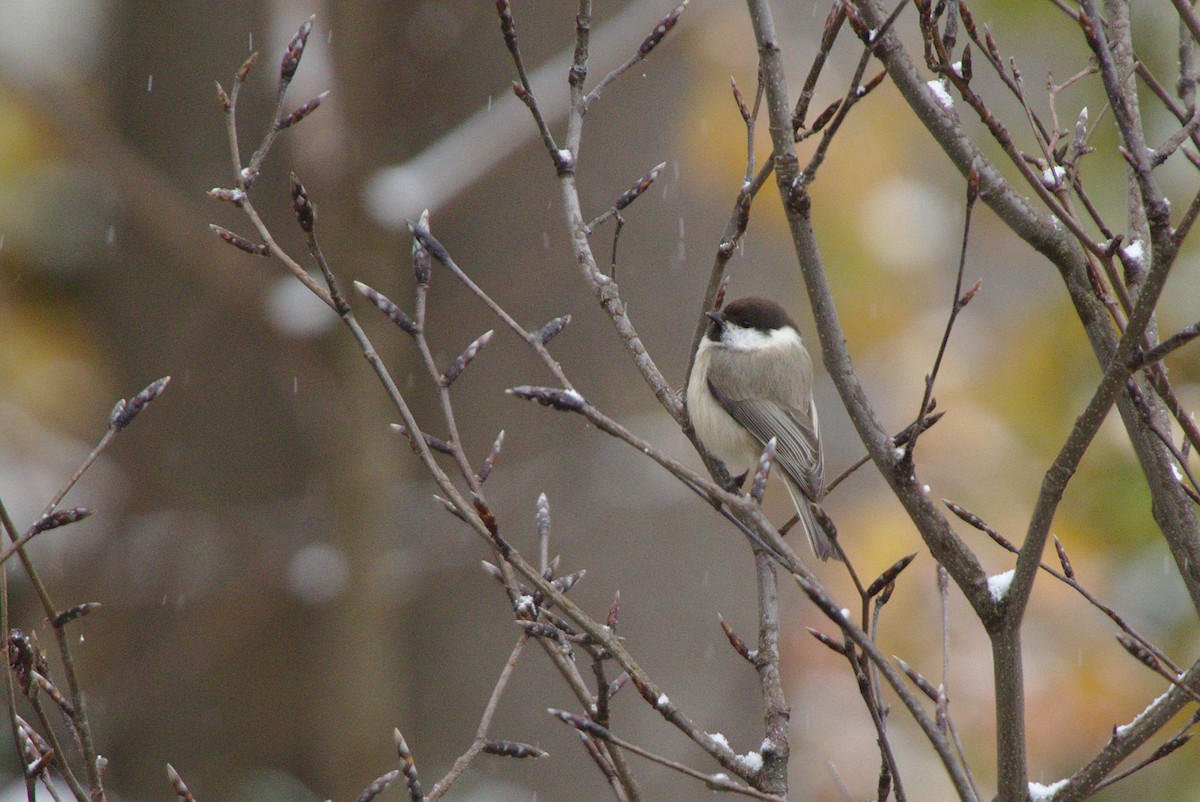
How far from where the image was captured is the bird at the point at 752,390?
3.54 metres

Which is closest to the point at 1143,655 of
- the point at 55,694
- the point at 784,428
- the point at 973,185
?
the point at 973,185

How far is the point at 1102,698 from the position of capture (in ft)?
14.8

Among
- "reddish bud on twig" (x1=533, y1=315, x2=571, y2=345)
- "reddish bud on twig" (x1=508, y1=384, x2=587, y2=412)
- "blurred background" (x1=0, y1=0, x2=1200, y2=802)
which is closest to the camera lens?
"reddish bud on twig" (x1=508, y1=384, x2=587, y2=412)

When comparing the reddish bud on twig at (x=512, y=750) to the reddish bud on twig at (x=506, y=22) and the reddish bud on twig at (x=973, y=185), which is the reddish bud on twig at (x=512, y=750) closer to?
the reddish bud on twig at (x=973, y=185)

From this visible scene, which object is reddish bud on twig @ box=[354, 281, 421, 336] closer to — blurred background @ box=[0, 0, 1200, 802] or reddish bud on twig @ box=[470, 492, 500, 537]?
reddish bud on twig @ box=[470, 492, 500, 537]

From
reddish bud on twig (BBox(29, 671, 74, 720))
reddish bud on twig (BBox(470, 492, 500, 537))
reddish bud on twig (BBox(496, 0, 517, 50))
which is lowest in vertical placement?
reddish bud on twig (BBox(29, 671, 74, 720))

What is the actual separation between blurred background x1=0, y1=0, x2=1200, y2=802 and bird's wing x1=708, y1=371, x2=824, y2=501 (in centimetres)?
125

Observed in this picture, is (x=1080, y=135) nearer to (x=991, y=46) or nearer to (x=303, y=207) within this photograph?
(x=991, y=46)

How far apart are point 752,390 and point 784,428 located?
6.8 inches

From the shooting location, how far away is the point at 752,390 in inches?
142

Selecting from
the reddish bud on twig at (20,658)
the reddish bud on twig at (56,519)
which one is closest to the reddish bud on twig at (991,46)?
the reddish bud on twig at (56,519)

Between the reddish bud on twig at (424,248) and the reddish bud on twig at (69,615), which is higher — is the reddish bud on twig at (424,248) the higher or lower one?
the higher one

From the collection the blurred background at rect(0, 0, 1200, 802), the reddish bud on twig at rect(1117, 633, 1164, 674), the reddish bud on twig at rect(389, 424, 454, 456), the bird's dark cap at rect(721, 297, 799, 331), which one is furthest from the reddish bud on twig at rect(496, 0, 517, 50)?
the blurred background at rect(0, 0, 1200, 802)

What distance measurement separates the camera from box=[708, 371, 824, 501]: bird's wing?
11.1 ft
